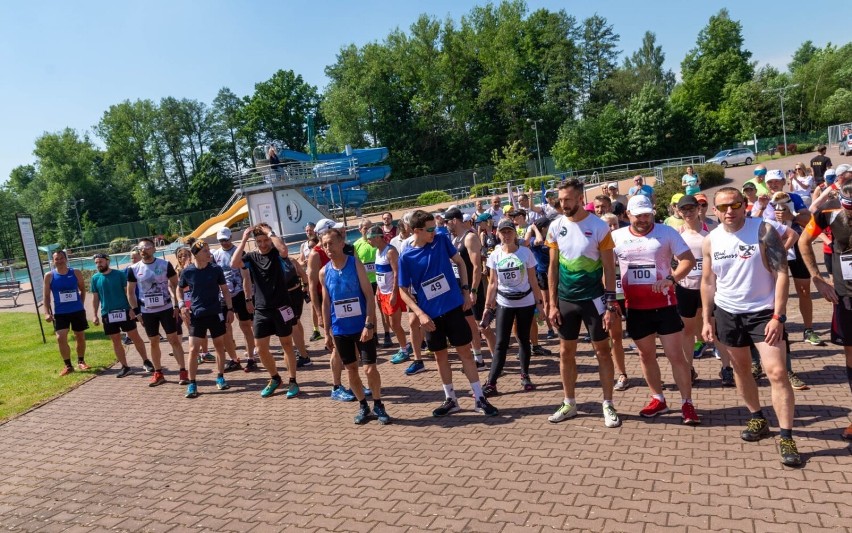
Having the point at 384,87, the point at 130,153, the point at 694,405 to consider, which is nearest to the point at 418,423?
the point at 694,405

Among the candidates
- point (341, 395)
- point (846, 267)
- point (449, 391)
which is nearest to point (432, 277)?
point (449, 391)

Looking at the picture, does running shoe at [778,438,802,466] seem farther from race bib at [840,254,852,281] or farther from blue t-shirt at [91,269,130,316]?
blue t-shirt at [91,269,130,316]

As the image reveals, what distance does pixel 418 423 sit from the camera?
6.23 m

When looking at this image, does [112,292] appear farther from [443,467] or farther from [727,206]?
Result: [727,206]

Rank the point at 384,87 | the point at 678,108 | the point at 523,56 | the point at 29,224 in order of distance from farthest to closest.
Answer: the point at 523,56, the point at 384,87, the point at 678,108, the point at 29,224

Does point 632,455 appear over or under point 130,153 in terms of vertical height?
under

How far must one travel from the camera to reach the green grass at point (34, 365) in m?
9.41

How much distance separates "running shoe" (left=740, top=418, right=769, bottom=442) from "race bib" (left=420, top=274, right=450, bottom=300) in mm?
2914

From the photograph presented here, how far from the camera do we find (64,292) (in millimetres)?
10117

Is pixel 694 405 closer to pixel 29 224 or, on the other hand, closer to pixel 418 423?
pixel 418 423

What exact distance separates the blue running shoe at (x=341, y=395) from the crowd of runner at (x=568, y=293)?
5 centimetres

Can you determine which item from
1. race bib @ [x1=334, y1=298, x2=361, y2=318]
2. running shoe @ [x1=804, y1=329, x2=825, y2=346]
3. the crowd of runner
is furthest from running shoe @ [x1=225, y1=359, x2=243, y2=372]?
running shoe @ [x1=804, y1=329, x2=825, y2=346]

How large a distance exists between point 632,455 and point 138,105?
94130 millimetres

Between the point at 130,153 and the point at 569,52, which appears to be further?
the point at 130,153
